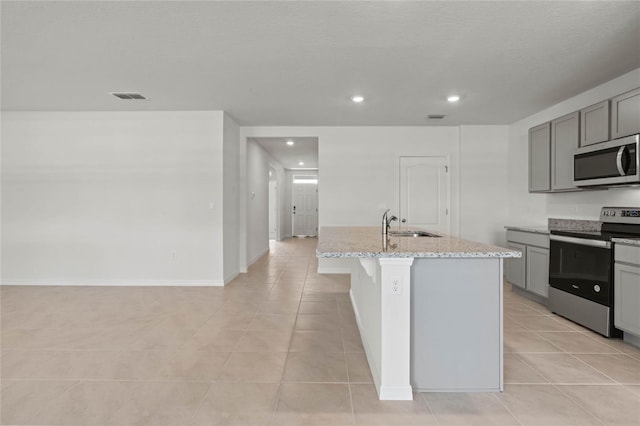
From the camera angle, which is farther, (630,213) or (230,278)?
(230,278)

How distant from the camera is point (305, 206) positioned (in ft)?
37.4

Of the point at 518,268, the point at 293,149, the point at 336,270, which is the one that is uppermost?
the point at 293,149

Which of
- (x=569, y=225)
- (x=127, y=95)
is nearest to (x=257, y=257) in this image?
(x=127, y=95)

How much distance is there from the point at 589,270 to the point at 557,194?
162 cm

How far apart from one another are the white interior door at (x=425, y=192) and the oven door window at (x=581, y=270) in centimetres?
209

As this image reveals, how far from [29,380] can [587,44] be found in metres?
4.86

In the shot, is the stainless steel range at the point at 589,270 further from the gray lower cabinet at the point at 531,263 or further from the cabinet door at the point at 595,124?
the cabinet door at the point at 595,124

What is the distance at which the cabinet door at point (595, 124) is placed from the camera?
10.0 ft

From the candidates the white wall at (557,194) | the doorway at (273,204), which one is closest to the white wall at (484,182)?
the white wall at (557,194)

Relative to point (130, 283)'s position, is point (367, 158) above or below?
above

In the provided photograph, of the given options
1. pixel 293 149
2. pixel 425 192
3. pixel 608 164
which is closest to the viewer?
pixel 608 164

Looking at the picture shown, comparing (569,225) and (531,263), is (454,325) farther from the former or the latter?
(569,225)

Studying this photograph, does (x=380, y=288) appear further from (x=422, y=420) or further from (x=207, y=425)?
(x=207, y=425)

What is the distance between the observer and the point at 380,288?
6.26 feet
